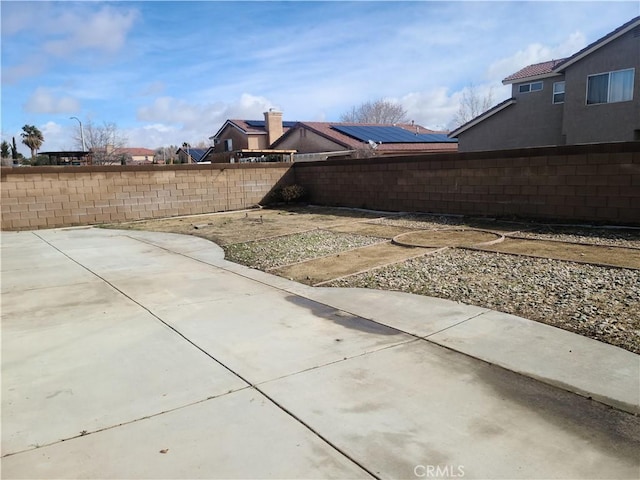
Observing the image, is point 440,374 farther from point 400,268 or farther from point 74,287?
point 74,287

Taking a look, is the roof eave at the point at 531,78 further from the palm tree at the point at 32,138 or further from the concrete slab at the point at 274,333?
the palm tree at the point at 32,138

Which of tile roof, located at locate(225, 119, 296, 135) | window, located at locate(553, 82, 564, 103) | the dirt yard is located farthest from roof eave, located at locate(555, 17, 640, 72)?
tile roof, located at locate(225, 119, 296, 135)

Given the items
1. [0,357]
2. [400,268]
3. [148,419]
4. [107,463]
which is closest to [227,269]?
[400,268]

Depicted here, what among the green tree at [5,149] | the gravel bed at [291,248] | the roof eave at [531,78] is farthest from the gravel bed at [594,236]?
the green tree at [5,149]

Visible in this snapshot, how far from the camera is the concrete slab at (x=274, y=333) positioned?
436 cm

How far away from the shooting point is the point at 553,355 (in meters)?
4.31

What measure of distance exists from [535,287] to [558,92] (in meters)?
20.7

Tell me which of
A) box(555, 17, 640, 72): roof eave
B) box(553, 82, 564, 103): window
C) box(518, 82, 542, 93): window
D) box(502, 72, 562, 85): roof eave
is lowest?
box(553, 82, 564, 103): window

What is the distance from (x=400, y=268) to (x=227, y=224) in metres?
8.84

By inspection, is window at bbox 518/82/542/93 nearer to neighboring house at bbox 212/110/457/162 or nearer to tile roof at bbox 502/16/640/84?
tile roof at bbox 502/16/640/84

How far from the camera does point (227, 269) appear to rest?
856 centimetres

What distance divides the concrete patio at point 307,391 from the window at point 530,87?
72.9 feet

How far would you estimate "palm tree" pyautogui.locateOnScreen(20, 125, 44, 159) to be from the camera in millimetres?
66438

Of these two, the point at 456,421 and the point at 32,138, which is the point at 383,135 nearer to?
the point at 456,421
